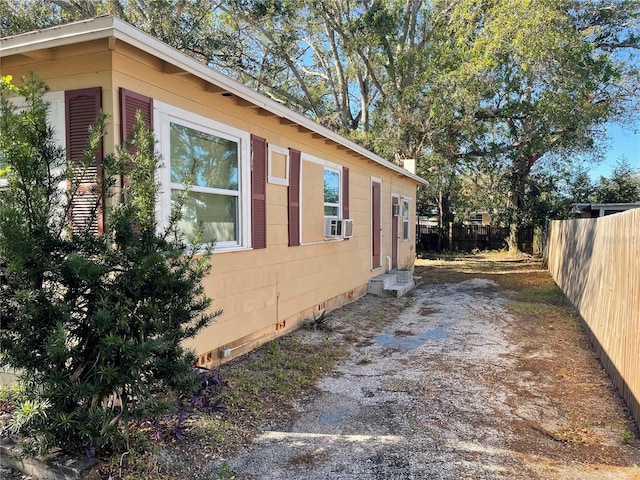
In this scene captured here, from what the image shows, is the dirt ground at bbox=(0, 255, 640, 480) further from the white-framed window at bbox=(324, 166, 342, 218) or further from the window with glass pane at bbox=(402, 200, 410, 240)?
the window with glass pane at bbox=(402, 200, 410, 240)

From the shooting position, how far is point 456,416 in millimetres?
3506

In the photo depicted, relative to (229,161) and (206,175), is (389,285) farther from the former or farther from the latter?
(206,175)

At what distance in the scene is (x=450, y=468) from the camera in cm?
272

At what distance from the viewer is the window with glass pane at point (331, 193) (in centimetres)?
714

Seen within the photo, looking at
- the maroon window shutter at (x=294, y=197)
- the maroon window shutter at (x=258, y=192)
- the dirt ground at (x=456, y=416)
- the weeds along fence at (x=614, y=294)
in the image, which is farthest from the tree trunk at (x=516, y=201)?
the maroon window shutter at (x=258, y=192)

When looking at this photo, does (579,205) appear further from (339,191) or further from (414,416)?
(414,416)

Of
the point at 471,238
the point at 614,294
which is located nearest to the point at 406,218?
the point at 614,294

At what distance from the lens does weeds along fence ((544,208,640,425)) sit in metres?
3.67

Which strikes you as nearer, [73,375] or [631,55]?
[73,375]

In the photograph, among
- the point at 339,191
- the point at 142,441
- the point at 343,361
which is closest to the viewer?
the point at 142,441

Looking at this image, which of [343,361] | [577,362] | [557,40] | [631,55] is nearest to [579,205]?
[631,55]

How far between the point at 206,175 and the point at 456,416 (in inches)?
124

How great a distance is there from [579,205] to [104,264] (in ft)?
64.8

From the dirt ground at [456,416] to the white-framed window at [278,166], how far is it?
2159mm
